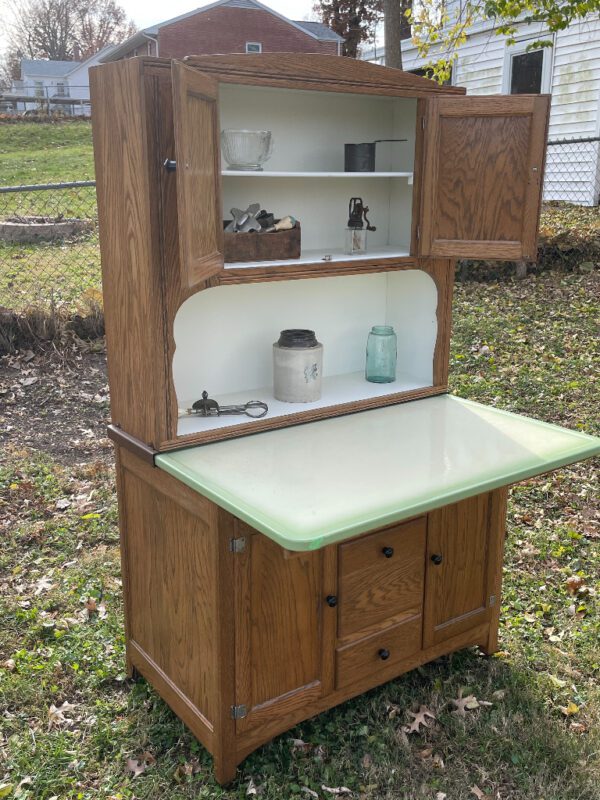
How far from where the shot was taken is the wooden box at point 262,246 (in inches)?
96.2

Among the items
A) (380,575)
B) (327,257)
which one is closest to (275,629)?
(380,575)

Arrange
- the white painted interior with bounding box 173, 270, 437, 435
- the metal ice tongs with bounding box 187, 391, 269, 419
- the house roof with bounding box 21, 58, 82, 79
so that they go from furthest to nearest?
the house roof with bounding box 21, 58, 82, 79
the white painted interior with bounding box 173, 270, 437, 435
the metal ice tongs with bounding box 187, 391, 269, 419

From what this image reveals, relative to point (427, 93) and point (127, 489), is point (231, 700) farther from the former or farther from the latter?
point (427, 93)

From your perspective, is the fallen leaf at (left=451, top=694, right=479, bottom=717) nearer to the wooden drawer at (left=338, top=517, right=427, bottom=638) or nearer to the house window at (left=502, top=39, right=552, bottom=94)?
the wooden drawer at (left=338, top=517, right=427, bottom=638)

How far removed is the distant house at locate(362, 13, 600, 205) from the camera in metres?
9.48

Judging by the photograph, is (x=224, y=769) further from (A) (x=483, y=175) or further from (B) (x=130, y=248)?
(A) (x=483, y=175)

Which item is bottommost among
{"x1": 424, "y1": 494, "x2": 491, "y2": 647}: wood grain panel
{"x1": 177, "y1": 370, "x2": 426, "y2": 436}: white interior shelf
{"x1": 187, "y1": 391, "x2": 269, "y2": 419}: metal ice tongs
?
{"x1": 424, "y1": 494, "x2": 491, "y2": 647}: wood grain panel

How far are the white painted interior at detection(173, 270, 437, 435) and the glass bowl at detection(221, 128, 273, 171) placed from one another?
41 centimetres

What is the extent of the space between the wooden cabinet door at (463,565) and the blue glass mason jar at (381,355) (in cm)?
63

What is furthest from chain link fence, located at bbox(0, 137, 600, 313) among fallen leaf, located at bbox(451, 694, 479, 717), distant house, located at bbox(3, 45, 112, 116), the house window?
distant house, located at bbox(3, 45, 112, 116)

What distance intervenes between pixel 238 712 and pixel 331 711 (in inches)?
19.3

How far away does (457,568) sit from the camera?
2.70 meters

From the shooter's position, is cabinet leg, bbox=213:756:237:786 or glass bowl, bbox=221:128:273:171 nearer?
cabinet leg, bbox=213:756:237:786

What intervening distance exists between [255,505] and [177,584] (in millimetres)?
574
